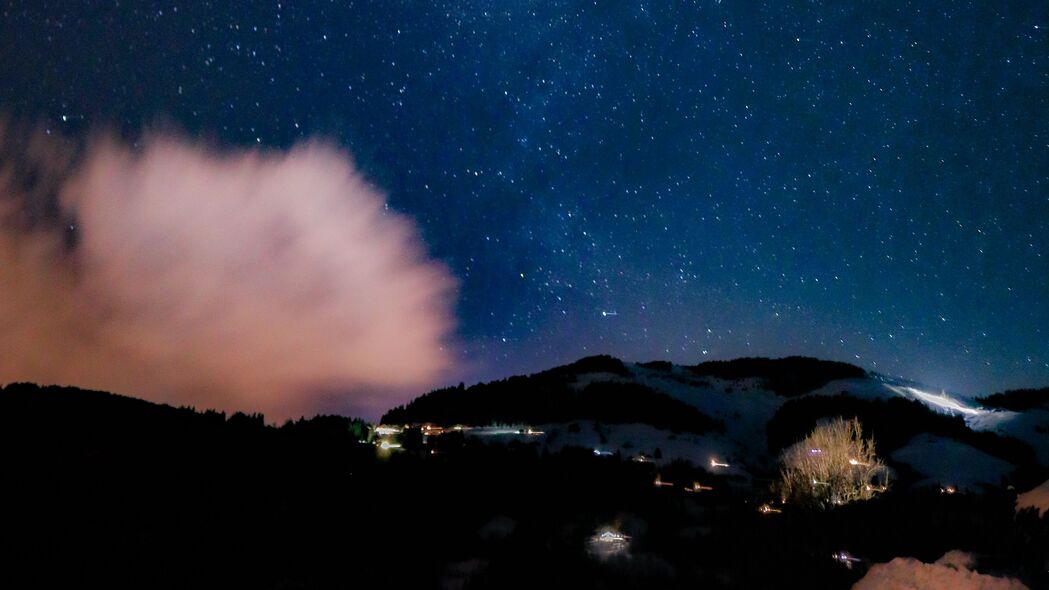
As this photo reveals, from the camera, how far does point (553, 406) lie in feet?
105

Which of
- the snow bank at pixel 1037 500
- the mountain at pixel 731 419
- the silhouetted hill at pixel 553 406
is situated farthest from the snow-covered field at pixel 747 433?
the snow bank at pixel 1037 500

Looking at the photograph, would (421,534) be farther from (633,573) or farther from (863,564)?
(863,564)

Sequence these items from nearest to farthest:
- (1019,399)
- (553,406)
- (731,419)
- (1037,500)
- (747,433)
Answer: (1037,500)
(553,406)
(747,433)
(731,419)
(1019,399)

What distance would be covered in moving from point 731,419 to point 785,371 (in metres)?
17.6

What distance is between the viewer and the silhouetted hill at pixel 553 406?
102ft

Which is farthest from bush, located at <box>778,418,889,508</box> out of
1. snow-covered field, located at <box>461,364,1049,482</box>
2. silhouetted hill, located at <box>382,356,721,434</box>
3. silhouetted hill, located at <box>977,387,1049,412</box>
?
silhouetted hill, located at <box>977,387,1049,412</box>

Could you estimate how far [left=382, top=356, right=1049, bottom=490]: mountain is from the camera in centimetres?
2519

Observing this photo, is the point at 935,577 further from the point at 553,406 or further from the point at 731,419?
the point at 731,419

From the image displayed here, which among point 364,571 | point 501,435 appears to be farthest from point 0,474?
point 501,435

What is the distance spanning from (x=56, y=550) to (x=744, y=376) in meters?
48.6

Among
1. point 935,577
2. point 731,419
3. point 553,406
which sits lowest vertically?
point 935,577

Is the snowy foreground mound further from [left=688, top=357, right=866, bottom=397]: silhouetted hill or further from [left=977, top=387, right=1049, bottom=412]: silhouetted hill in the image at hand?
[left=977, top=387, right=1049, bottom=412]: silhouetted hill

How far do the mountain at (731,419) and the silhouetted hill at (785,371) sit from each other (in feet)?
1.60

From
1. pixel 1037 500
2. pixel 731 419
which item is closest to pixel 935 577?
pixel 1037 500
